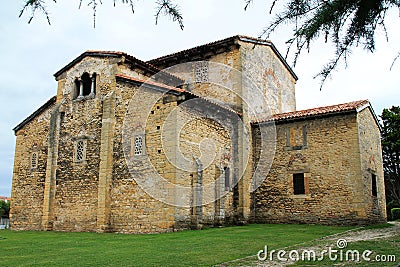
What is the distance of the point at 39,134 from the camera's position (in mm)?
22578

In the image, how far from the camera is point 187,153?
17469mm

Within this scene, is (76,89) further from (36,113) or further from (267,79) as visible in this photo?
(267,79)

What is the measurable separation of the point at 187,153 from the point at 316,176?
6981 mm

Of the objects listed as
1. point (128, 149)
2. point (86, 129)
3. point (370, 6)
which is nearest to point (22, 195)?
point (86, 129)

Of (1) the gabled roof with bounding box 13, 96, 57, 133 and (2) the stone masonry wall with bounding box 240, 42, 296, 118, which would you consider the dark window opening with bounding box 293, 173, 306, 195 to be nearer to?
(2) the stone masonry wall with bounding box 240, 42, 296, 118

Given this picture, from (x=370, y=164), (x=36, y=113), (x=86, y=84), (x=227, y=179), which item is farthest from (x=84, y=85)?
(x=370, y=164)

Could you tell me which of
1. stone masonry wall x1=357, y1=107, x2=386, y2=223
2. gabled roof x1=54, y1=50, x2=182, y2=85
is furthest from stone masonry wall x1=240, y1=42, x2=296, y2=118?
stone masonry wall x1=357, y1=107, x2=386, y2=223

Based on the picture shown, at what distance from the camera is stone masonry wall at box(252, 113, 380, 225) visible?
18734mm

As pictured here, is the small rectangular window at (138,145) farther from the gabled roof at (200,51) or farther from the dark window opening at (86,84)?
the gabled roof at (200,51)

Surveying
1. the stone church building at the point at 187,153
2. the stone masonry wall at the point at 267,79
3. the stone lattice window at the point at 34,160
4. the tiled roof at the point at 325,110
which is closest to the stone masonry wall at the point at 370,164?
the stone church building at the point at 187,153

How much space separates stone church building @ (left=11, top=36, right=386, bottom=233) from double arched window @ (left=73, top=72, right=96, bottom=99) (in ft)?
0.22

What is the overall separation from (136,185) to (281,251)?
8.35 m

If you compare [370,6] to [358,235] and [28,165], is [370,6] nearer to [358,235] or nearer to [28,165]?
[358,235]

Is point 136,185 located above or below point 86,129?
below
